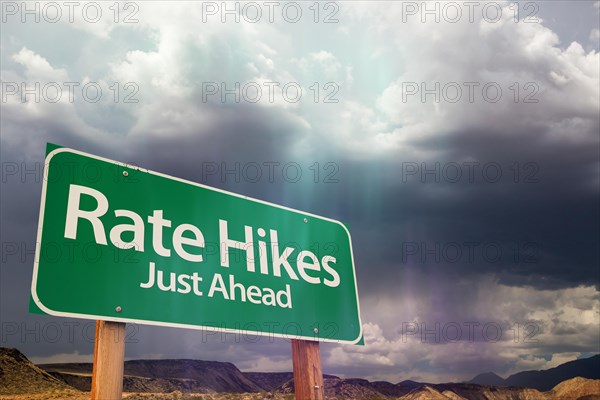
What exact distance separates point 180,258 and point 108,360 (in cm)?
95

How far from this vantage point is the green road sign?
405cm

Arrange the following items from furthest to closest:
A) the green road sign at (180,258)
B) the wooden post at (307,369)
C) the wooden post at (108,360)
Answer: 1. the wooden post at (307,369)
2. the green road sign at (180,258)
3. the wooden post at (108,360)

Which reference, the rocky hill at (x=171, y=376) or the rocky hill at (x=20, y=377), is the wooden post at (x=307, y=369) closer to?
the rocky hill at (x=20, y=377)

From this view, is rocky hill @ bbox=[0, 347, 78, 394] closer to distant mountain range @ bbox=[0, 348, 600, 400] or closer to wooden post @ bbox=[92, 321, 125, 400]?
distant mountain range @ bbox=[0, 348, 600, 400]

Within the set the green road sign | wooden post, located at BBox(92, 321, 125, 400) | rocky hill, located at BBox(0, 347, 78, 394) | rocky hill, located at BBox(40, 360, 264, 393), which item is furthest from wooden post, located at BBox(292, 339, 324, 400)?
rocky hill, located at BBox(40, 360, 264, 393)

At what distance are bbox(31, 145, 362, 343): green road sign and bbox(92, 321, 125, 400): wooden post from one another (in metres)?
0.10

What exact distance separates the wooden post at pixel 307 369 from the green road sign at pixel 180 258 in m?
0.13

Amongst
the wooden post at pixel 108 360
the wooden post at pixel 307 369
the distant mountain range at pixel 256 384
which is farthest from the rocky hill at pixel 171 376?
the wooden post at pixel 108 360

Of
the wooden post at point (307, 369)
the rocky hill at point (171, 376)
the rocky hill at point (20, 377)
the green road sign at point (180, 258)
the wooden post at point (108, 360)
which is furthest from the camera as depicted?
the rocky hill at point (171, 376)

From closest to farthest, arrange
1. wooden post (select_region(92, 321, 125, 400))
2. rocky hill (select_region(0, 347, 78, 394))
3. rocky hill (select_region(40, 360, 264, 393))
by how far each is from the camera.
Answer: wooden post (select_region(92, 321, 125, 400)) → rocky hill (select_region(0, 347, 78, 394)) → rocky hill (select_region(40, 360, 264, 393))

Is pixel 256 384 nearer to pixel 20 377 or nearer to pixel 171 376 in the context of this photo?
pixel 171 376

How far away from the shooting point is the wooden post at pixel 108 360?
155 inches

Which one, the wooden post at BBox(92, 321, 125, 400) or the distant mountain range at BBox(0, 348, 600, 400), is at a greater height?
the distant mountain range at BBox(0, 348, 600, 400)

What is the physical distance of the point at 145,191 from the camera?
4.64 m
